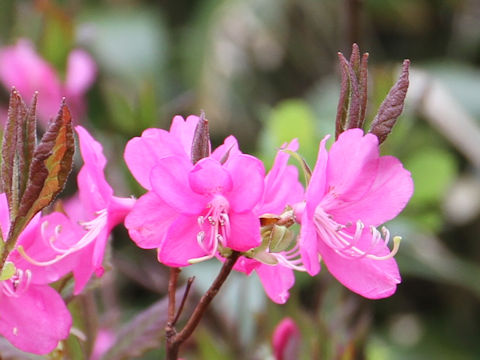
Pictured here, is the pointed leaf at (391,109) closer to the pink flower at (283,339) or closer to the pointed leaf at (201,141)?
the pointed leaf at (201,141)

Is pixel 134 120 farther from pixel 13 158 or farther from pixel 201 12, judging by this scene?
pixel 201 12

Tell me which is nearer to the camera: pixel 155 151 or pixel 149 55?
pixel 155 151

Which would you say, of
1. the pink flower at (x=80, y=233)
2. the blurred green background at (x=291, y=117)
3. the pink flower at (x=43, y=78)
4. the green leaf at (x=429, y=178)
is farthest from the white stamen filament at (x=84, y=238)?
the green leaf at (x=429, y=178)

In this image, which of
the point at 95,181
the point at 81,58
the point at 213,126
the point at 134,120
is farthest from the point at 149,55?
the point at 95,181

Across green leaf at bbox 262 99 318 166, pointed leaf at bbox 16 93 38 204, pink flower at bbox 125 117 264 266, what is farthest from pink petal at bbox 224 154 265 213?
green leaf at bbox 262 99 318 166

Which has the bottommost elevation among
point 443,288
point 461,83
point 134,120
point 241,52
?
point 443,288

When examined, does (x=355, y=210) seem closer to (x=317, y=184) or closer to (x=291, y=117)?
(x=317, y=184)

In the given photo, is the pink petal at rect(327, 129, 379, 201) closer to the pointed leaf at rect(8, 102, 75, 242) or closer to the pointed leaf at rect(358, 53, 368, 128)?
the pointed leaf at rect(358, 53, 368, 128)
